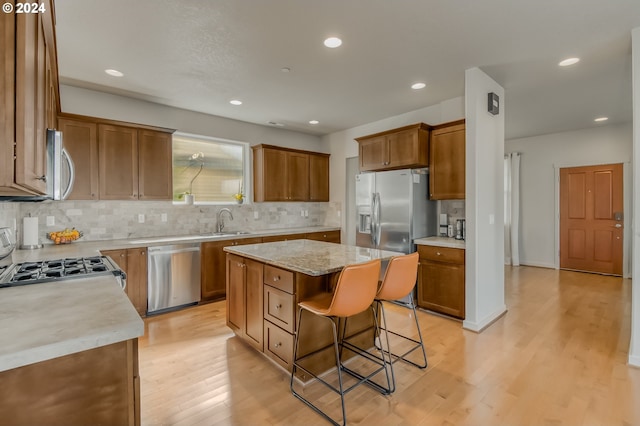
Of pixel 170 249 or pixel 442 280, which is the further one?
pixel 170 249

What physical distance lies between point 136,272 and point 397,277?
2.97 m

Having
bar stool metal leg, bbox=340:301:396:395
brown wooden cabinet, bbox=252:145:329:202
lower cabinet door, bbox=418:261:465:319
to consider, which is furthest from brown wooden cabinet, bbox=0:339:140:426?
brown wooden cabinet, bbox=252:145:329:202

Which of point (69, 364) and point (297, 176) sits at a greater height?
point (297, 176)

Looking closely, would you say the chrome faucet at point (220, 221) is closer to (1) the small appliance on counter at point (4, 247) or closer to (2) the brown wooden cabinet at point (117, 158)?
(2) the brown wooden cabinet at point (117, 158)

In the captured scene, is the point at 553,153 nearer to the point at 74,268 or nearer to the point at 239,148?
the point at 239,148

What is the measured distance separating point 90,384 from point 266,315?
1567mm

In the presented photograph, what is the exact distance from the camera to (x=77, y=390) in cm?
100

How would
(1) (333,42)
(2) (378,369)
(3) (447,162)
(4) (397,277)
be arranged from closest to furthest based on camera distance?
(4) (397,277)
(2) (378,369)
(1) (333,42)
(3) (447,162)

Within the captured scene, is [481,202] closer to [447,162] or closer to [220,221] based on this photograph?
[447,162]

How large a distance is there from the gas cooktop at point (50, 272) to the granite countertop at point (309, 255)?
997 millimetres

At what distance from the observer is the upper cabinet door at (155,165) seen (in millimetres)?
3887

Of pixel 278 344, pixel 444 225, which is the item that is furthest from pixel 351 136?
pixel 278 344

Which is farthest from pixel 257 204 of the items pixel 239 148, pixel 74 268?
pixel 74 268

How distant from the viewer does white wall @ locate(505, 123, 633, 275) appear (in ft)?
17.9
